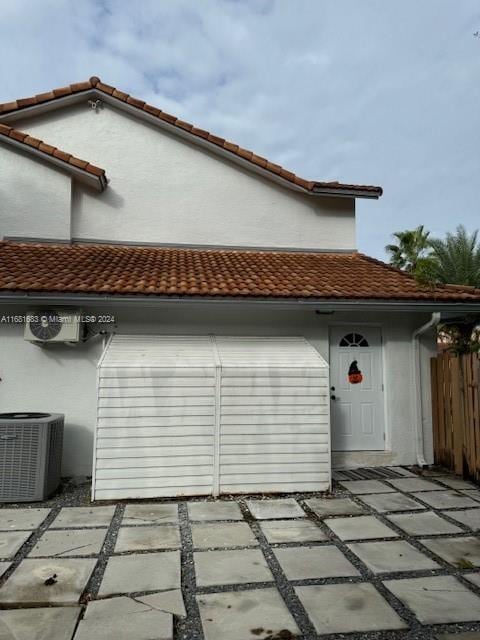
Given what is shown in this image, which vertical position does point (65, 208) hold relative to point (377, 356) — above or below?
above

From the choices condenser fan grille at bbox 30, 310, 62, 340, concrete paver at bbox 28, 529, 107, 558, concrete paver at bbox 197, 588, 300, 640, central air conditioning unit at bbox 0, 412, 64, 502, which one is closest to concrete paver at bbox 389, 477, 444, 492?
concrete paver at bbox 197, 588, 300, 640

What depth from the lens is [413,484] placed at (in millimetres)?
7305

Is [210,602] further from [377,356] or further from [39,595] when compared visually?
[377,356]

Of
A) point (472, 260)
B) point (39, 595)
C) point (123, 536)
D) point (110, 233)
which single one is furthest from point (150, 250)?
point (472, 260)

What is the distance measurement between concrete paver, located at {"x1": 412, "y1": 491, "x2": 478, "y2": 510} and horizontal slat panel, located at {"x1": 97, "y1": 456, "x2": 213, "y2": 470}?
11.3 ft

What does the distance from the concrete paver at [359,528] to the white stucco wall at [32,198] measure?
864 cm

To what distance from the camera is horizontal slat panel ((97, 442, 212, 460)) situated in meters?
6.45

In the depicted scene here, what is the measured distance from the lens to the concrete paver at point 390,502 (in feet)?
20.1

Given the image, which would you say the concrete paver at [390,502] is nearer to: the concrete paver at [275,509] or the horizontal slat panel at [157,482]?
the concrete paver at [275,509]

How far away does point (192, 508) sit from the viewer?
614 cm

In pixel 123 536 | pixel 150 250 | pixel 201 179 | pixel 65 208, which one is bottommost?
pixel 123 536

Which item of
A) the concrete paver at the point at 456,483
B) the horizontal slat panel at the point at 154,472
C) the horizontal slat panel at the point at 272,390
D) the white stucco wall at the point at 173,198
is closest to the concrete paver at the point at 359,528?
the horizontal slat panel at the point at 272,390

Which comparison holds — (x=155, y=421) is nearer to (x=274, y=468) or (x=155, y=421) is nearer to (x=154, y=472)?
(x=154, y=472)

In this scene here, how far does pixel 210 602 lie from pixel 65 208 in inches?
365
